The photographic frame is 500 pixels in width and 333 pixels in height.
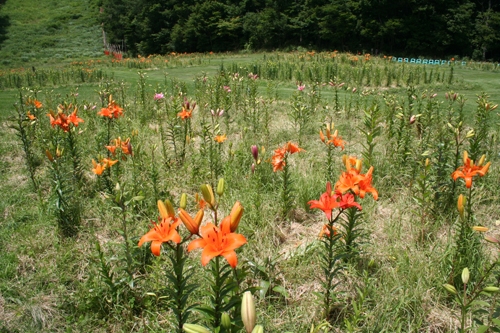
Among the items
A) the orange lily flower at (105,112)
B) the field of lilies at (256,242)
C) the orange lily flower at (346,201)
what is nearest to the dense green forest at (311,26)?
the field of lilies at (256,242)

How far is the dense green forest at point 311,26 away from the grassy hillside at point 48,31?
331 cm

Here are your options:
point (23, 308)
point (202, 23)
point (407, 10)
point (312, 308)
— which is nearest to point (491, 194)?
point (312, 308)

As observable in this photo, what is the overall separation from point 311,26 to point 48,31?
24.8m

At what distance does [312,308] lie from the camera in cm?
173

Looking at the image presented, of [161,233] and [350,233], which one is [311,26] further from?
[161,233]

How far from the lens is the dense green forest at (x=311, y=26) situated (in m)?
23.8

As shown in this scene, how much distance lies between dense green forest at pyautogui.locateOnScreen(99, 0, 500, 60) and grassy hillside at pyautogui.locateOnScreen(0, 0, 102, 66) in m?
3.31

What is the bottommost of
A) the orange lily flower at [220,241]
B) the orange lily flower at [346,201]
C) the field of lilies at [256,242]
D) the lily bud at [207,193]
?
the field of lilies at [256,242]

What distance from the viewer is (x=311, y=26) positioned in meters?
28.3

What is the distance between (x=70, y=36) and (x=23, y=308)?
124 ft

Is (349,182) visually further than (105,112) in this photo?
No

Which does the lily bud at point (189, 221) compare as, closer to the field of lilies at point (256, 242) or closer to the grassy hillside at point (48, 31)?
the field of lilies at point (256, 242)

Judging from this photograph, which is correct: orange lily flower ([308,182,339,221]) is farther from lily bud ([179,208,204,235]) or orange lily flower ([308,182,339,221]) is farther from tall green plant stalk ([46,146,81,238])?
tall green plant stalk ([46,146,81,238])

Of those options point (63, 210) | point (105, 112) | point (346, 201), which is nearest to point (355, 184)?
point (346, 201)
